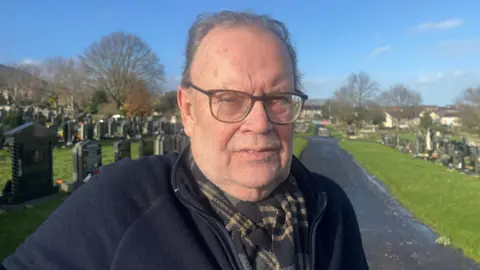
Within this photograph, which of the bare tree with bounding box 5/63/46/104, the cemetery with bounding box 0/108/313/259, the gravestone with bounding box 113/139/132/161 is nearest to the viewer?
the cemetery with bounding box 0/108/313/259

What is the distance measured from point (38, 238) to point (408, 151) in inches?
1244

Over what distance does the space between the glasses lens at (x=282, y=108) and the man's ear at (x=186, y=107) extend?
32 cm

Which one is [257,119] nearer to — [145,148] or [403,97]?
[145,148]

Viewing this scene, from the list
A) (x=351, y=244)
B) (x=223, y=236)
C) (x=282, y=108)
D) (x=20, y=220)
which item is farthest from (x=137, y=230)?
(x=20, y=220)

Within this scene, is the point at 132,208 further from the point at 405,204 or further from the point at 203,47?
Answer: the point at 405,204

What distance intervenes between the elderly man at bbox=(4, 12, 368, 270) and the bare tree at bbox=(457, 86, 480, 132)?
39.4 metres

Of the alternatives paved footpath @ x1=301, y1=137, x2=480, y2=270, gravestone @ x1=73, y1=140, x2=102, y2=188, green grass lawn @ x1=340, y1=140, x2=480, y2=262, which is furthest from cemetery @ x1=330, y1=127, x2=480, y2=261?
gravestone @ x1=73, y1=140, x2=102, y2=188

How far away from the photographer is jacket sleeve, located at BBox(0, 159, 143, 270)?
4.21 feet

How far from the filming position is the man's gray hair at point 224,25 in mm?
1566

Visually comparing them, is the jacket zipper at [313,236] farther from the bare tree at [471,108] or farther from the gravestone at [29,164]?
the bare tree at [471,108]

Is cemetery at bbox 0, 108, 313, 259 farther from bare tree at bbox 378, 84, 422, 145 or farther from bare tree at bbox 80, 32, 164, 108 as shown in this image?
bare tree at bbox 378, 84, 422, 145

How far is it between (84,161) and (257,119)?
35.3 feet

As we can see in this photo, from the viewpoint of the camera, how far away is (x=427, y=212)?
1056 cm

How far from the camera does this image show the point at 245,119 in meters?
1.49
